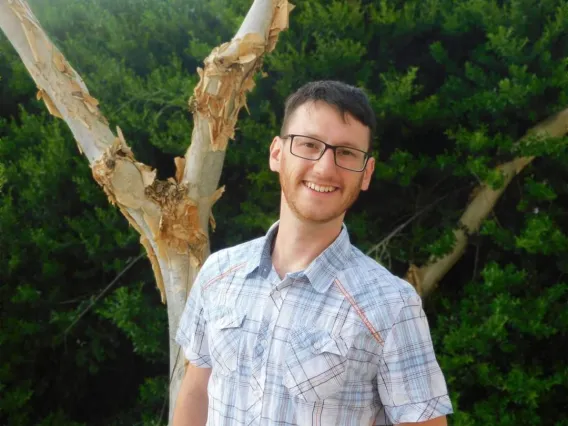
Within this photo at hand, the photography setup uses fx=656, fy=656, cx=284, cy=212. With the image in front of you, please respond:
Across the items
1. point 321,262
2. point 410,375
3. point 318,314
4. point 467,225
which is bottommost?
point 410,375

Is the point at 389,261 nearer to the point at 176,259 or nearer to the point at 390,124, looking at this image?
the point at 390,124

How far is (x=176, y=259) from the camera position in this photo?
230 centimetres

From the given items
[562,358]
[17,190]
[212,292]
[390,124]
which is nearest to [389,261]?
[390,124]

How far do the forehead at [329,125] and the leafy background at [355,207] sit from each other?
1.57 m

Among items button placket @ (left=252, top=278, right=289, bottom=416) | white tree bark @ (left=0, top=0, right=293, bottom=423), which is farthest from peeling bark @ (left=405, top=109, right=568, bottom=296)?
button placket @ (left=252, top=278, right=289, bottom=416)

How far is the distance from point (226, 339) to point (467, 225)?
1910 millimetres

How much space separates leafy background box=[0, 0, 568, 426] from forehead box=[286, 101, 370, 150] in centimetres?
157

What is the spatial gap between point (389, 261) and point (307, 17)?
3.85 feet

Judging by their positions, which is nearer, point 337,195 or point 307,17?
point 337,195

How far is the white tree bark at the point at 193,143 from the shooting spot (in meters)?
2.21

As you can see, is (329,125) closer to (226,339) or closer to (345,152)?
(345,152)

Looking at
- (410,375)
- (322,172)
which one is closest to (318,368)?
(410,375)

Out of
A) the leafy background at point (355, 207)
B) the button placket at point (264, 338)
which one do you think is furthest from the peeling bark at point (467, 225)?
the button placket at point (264, 338)

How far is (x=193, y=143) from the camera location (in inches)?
90.7
